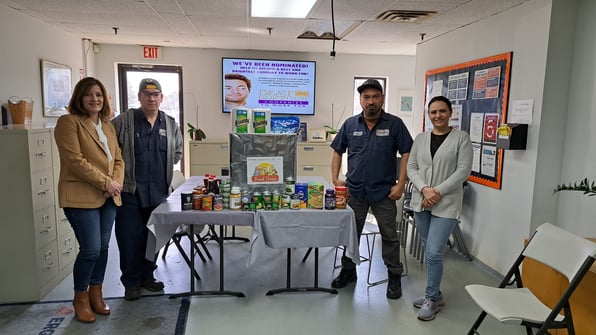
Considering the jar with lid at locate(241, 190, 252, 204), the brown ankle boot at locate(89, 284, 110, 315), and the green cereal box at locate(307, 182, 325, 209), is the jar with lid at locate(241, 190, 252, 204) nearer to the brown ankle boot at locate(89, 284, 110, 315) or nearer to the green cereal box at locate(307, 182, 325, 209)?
the green cereal box at locate(307, 182, 325, 209)

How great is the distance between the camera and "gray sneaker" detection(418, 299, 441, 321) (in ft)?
8.59

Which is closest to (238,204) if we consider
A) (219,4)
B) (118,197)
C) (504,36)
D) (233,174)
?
(233,174)

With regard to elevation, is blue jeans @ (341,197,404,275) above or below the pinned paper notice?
below

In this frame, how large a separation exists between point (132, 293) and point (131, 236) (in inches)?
16.4

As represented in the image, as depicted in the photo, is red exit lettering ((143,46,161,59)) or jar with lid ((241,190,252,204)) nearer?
jar with lid ((241,190,252,204))

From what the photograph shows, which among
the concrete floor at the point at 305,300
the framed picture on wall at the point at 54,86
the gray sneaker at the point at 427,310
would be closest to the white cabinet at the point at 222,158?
the framed picture on wall at the point at 54,86

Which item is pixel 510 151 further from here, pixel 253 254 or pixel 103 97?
pixel 103 97

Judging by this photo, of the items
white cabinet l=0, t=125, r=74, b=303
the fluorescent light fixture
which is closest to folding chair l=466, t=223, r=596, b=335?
the fluorescent light fixture

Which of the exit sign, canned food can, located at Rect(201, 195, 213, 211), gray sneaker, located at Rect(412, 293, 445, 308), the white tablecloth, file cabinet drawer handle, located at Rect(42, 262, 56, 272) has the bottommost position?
gray sneaker, located at Rect(412, 293, 445, 308)

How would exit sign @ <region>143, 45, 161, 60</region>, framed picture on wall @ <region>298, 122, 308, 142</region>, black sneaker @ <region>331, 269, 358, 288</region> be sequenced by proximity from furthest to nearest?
framed picture on wall @ <region>298, 122, 308, 142</region>
exit sign @ <region>143, 45, 161, 60</region>
black sneaker @ <region>331, 269, 358, 288</region>

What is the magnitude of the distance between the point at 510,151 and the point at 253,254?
7.23ft

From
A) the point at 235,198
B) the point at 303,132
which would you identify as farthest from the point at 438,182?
the point at 303,132

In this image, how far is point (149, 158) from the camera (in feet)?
8.96

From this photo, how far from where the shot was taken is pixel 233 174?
267 centimetres
